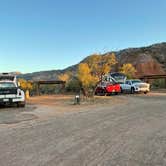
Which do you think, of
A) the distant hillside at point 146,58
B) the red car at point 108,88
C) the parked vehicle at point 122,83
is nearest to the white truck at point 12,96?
the red car at point 108,88

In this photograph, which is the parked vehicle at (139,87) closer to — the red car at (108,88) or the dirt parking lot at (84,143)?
the red car at (108,88)

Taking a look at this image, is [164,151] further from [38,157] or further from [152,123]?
[152,123]

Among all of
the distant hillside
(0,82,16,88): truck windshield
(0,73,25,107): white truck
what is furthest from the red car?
the distant hillside

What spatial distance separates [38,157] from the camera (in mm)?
6883

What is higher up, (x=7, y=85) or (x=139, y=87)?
(x=7, y=85)

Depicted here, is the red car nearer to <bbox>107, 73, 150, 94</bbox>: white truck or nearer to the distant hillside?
<bbox>107, 73, 150, 94</bbox>: white truck

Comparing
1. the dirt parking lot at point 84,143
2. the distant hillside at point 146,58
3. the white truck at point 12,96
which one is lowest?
the dirt parking lot at point 84,143

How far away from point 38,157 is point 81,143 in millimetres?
1671

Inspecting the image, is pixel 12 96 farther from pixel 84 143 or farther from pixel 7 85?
pixel 84 143

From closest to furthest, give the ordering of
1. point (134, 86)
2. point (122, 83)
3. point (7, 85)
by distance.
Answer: point (7, 85)
point (134, 86)
point (122, 83)

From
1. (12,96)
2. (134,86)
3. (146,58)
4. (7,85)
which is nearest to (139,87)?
(134,86)

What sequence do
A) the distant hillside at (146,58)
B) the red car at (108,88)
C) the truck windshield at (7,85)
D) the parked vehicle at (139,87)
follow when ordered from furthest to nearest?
the distant hillside at (146,58), the parked vehicle at (139,87), the red car at (108,88), the truck windshield at (7,85)

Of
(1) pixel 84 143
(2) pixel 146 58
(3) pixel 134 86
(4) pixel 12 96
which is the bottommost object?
(1) pixel 84 143

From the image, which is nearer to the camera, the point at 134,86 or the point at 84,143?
the point at 84,143
